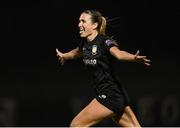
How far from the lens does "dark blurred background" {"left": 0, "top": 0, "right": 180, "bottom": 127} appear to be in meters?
10.9

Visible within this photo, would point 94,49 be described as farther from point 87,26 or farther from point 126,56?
point 126,56

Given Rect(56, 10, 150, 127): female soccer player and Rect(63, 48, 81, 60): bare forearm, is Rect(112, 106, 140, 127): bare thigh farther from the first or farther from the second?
Rect(63, 48, 81, 60): bare forearm

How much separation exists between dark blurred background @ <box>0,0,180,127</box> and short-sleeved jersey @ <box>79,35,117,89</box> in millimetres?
3260

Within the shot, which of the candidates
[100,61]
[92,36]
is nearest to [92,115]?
[100,61]

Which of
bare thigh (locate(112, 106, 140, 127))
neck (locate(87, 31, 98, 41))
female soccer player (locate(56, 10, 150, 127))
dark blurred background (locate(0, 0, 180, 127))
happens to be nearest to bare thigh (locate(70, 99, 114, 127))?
female soccer player (locate(56, 10, 150, 127))

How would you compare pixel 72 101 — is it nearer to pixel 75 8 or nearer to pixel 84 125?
pixel 75 8

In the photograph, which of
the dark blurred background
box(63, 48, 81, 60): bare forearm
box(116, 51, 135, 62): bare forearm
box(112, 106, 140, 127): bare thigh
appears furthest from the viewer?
the dark blurred background

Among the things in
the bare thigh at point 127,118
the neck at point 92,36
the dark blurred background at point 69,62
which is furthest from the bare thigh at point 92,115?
the dark blurred background at point 69,62

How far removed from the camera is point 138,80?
11.0 m

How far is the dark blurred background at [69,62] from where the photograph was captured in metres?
10.9

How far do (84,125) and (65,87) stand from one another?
352 centimetres

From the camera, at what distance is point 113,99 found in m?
7.54

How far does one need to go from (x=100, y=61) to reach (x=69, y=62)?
351cm

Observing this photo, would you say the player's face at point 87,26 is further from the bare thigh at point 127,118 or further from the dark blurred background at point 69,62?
the dark blurred background at point 69,62
